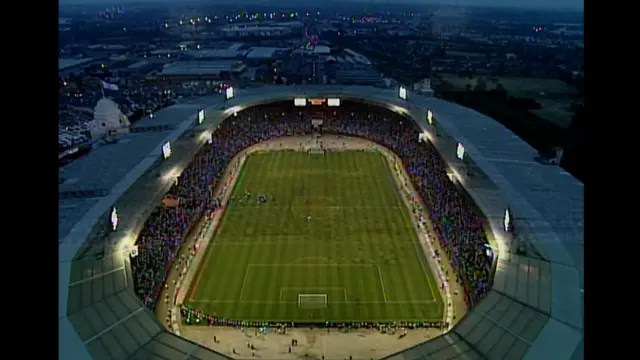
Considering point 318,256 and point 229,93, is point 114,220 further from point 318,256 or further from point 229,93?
point 229,93

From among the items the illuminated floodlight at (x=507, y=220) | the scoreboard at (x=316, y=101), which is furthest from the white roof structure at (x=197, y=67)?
the illuminated floodlight at (x=507, y=220)

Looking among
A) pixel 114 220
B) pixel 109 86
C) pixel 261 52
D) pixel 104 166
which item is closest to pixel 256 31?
pixel 261 52

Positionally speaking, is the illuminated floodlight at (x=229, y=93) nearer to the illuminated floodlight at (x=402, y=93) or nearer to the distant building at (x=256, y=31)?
the distant building at (x=256, y=31)

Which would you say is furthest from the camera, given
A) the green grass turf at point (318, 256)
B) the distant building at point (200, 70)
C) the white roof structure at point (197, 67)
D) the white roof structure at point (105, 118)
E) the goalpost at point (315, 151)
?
the white roof structure at point (197, 67)

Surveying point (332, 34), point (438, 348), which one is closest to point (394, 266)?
point (438, 348)

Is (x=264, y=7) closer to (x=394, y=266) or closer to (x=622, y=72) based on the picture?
(x=394, y=266)

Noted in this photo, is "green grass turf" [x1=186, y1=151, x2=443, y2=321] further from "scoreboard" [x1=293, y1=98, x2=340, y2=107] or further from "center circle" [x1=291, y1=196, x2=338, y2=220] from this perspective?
"scoreboard" [x1=293, y1=98, x2=340, y2=107]
